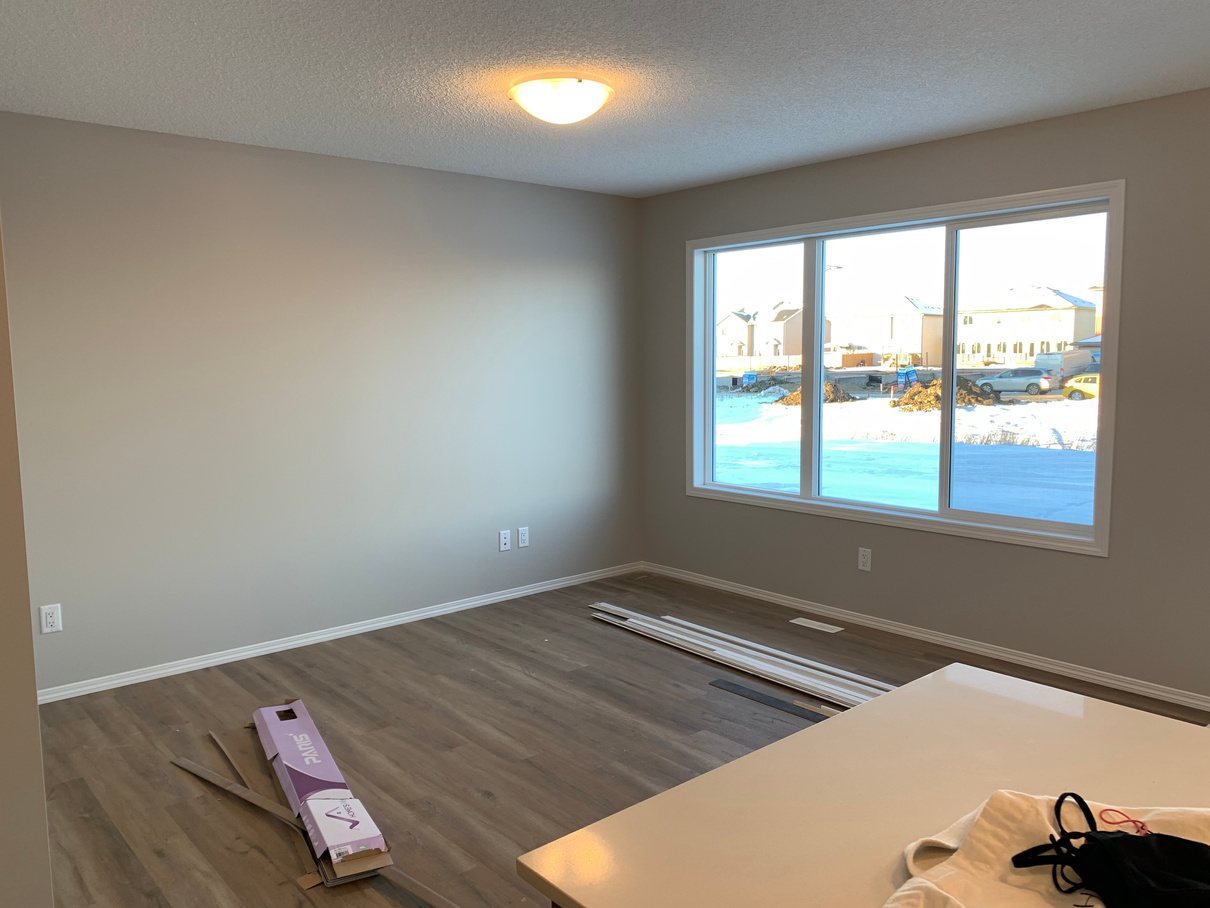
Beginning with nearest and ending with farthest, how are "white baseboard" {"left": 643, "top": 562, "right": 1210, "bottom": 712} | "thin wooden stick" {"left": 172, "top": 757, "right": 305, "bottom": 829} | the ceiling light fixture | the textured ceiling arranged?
the textured ceiling → "thin wooden stick" {"left": 172, "top": 757, "right": 305, "bottom": 829} → the ceiling light fixture → "white baseboard" {"left": 643, "top": 562, "right": 1210, "bottom": 712}

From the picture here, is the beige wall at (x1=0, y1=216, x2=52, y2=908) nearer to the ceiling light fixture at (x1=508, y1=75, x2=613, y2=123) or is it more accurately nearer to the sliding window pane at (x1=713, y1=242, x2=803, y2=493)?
the ceiling light fixture at (x1=508, y1=75, x2=613, y2=123)

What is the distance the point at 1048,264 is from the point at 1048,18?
5.01 ft

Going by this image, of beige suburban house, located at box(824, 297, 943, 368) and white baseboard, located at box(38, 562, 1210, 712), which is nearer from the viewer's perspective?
white baseboard, located at box(38, 562, 1210, 712)

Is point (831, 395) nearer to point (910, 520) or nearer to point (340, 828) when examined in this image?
point (910, 520)

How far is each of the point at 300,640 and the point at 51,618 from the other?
114cm

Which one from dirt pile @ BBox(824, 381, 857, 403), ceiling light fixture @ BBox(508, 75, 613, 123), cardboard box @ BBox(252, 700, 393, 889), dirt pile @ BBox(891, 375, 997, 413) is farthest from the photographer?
dirt pile @ BBox(824, 381, 857, 403)

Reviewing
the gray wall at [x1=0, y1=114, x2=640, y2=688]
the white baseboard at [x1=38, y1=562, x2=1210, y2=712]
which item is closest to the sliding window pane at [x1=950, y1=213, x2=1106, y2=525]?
the white baseboard at [x1=38, y1=562, x2=1210, y2=712]

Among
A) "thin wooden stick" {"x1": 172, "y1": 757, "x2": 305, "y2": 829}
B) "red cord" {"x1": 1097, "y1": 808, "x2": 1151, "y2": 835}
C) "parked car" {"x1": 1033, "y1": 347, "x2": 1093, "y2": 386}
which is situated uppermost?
"parked car" {"x1": 1033, "y1": 347, "x2": 1093, "y2": 386}

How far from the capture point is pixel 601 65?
3105 millimetres

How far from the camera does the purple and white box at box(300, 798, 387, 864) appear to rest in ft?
8.25

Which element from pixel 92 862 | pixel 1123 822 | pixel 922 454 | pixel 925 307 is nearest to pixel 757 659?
pixel 922 454

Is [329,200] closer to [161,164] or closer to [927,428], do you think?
[161,164]

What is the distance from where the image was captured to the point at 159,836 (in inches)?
106

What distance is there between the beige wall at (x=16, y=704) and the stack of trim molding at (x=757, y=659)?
9.27 feet
